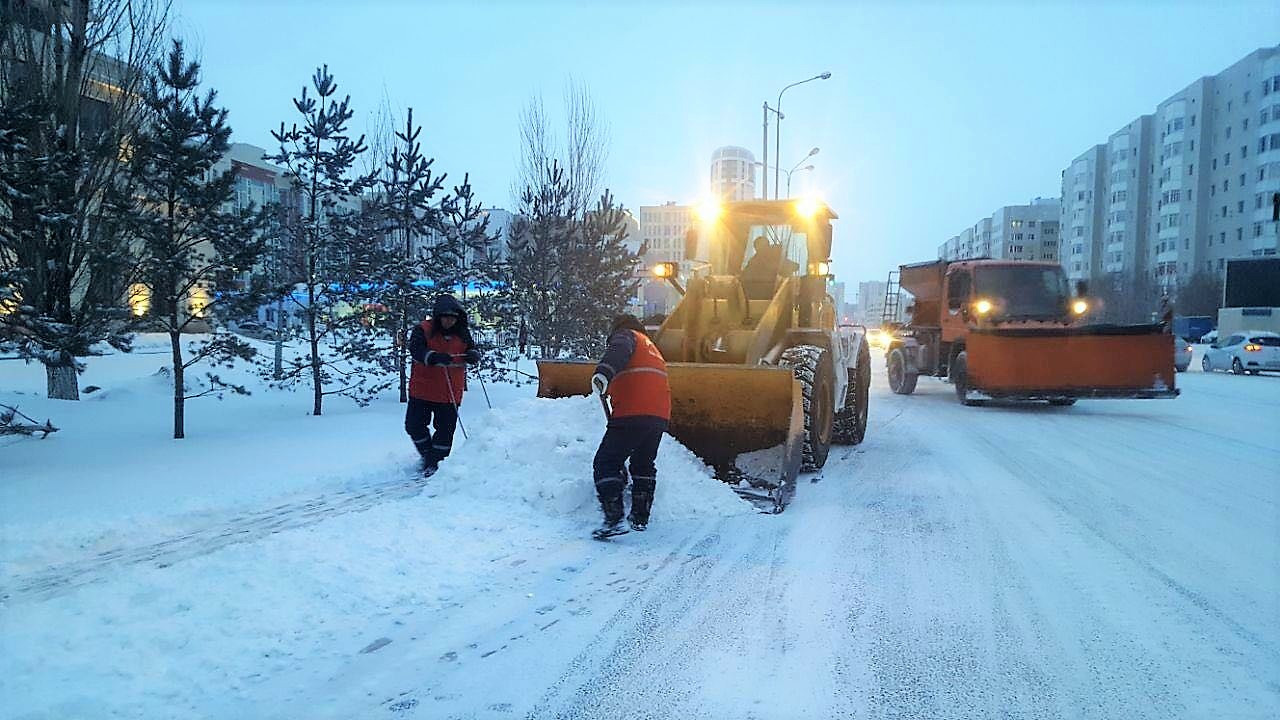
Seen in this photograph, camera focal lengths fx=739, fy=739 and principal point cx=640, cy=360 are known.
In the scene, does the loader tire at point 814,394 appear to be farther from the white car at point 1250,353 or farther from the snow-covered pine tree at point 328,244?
the white car at point 1250,353

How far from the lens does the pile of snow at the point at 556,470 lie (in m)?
5.48

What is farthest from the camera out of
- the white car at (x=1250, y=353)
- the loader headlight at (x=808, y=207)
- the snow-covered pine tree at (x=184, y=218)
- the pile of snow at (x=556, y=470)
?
the white car at (x=1250, y=353)

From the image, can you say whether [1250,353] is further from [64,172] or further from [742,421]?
[64,172]

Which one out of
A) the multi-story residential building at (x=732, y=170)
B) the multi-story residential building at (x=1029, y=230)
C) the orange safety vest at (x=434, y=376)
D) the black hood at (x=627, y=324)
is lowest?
the orange safety vest at (x=434, y=376)

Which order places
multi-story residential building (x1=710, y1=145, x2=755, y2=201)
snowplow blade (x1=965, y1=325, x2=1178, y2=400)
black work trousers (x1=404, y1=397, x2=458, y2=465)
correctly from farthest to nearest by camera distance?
multi-story residential building (x1=710, y1=145, x2=755, y2=201) → snowplow blade (x1=965, y1=325, x2=1178, y2=400) → black work trousers (x1=404, y1=397, x2=458, y2=465)

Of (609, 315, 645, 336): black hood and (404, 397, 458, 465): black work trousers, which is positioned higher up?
(609, 315, 645, 336): black hood

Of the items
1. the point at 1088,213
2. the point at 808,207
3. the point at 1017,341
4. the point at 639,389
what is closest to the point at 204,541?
the point at 639,389

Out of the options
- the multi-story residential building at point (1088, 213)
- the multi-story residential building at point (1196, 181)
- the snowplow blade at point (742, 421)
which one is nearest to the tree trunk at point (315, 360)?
the snowplow blade at point (742, 421)

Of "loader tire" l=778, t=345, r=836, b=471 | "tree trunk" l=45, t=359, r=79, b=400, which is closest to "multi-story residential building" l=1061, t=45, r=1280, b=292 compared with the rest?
"loader tire" l=778, t=345, r=836, b=471

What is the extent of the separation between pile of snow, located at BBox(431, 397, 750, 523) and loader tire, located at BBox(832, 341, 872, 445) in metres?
3.35

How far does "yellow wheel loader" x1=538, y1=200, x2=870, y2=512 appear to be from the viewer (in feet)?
21.1

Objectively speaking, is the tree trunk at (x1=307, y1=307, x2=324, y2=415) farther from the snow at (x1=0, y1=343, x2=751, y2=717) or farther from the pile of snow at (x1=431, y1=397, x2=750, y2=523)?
the pile of snow at (x1=431, y1=397, x2=750, y2=523)

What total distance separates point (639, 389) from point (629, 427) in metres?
0.27

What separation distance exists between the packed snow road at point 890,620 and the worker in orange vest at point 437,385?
8.48 feet
